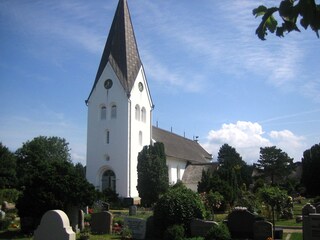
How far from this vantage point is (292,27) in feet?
11.1

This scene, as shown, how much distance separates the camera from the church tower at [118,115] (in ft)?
136

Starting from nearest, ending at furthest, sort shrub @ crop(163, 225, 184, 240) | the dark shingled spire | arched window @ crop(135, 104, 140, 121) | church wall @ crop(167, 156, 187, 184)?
shrub @ crop(163, 225, 184, 240) → the dark shingled spire → arched window @ crop(135, 104, 140, 121) → church wall @ crop(167, 156, 187, 184)

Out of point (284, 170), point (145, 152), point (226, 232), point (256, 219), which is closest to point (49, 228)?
point (226, 232)

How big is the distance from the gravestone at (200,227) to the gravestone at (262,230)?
167 cm

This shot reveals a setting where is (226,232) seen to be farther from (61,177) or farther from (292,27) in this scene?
(292,27)

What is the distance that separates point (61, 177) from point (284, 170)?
185 feet

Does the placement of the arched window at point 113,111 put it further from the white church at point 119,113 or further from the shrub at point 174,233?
the shrub at point 174,233

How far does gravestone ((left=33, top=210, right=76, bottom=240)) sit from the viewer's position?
11.8 metres

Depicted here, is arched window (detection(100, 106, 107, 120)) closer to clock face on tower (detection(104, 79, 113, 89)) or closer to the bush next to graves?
clock face on tower (detection(104, 79, 113, 89))

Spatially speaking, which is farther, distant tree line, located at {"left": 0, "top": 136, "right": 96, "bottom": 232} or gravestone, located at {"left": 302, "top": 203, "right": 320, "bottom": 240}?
distant tree line, located at {"left": 0, "top": 136, "right": 96, "bottom": 232}

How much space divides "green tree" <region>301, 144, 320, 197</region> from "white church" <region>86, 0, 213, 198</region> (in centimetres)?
2374

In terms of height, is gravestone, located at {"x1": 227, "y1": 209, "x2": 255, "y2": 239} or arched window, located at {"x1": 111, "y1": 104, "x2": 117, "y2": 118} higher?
arched window, located at {"x1": 111, "y1": 104, "x2": 117, "y2": 118}

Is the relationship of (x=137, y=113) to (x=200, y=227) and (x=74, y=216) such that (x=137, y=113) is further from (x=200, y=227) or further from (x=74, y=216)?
(x=200, y=227)

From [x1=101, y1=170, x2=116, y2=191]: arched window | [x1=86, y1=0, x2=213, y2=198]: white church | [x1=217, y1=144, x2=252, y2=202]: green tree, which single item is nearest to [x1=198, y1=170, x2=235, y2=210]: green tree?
[x1=217, y1=144, x2=252, y2=202]: green tree
